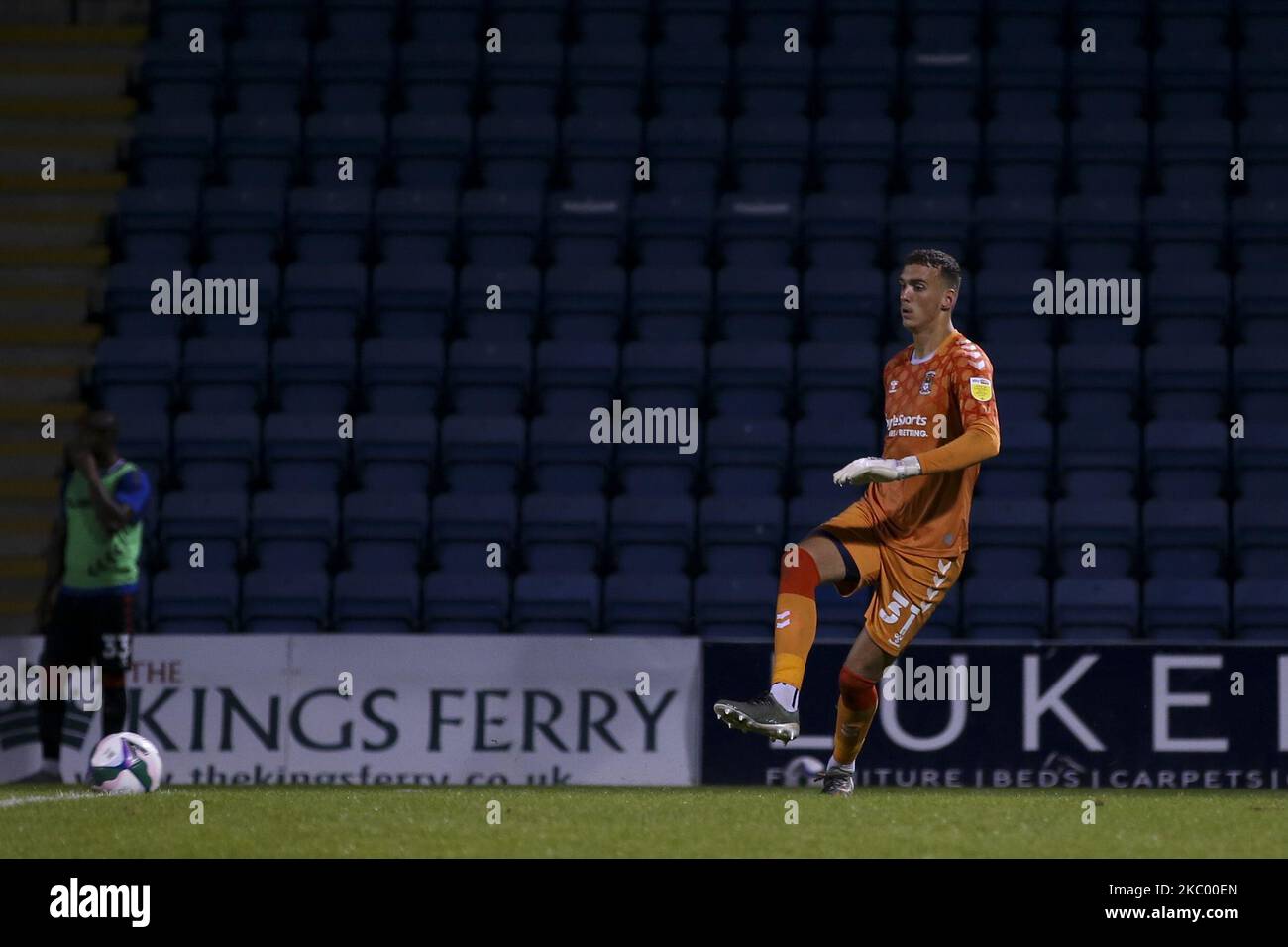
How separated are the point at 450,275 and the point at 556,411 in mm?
1444

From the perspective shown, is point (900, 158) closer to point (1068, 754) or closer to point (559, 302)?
point (559, 302)

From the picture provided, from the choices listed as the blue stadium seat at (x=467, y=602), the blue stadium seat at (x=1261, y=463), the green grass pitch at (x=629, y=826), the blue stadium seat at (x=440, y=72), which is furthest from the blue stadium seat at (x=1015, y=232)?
the green grass pitch at (x=629, y=826)

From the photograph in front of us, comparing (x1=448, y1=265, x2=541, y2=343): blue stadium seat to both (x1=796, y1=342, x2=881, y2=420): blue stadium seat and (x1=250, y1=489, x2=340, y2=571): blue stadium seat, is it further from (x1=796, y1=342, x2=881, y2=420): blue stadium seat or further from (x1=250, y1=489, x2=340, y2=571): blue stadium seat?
(x1=796, y1=342, x2=881, y2=420): blue stadium seat

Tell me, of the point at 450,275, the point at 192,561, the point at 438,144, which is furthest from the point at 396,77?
the point at 192,561

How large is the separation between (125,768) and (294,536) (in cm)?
362

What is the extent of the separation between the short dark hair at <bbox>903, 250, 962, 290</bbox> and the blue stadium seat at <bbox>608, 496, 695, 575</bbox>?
435cm

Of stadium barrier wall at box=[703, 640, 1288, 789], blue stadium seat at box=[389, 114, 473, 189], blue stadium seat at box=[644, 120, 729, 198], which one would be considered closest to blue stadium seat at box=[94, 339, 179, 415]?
blue stadium seat at box=[389, 114, 473, 189]

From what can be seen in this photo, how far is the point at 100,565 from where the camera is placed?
1009 centimetres

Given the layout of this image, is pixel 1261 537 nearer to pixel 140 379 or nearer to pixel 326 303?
pixel 326 303

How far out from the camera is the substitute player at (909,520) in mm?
7496

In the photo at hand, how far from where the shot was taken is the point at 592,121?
14.5 metres

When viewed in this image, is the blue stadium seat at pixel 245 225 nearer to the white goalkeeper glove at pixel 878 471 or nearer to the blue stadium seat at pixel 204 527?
the blue stadium seat at pixel 204 527

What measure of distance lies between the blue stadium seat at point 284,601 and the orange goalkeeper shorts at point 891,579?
484cm

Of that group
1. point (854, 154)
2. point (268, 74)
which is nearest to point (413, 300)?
point (268, 74)
